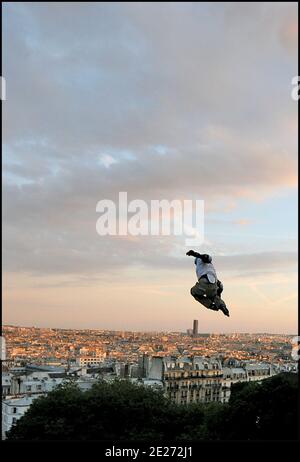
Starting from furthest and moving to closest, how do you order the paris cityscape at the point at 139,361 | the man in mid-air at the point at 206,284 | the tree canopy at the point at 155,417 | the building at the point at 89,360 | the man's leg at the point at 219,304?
the building at the point at 89,360 < the paris cityscape at the point at 139,361 < the tree canopy at the point at 155,417 < the man's leg at the point at 219,304 < the man in mid-air at the point at 206,284

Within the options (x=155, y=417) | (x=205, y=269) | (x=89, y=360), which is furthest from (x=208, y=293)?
(x=89, y=360)

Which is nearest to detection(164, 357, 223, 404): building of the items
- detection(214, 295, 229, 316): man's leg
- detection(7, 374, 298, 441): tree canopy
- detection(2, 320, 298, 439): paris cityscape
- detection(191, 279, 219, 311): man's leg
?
detection(2, 320, 298, 439): paris cityscape

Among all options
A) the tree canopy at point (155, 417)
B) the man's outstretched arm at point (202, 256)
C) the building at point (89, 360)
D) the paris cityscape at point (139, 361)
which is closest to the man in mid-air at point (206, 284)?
the man's outstretched arm at point (202, 256)

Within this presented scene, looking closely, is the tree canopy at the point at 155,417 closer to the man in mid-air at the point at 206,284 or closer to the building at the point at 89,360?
the man in mid-air at the point at 206,284

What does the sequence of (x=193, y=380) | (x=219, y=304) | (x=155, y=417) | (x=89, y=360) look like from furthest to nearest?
(x=89, y=360)
(x=193, y=380)
(x=155, y=417)
(x=219, y=304)

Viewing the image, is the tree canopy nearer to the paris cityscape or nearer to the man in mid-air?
the paris cityscape

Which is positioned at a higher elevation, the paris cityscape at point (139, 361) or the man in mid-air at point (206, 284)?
the man in mid-air at point (206, 284)

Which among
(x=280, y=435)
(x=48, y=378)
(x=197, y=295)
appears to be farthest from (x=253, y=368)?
(x=197, y=295)

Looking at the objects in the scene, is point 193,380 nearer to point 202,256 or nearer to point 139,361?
point 139,361

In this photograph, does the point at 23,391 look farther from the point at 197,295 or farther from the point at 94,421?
the point at 197,295
